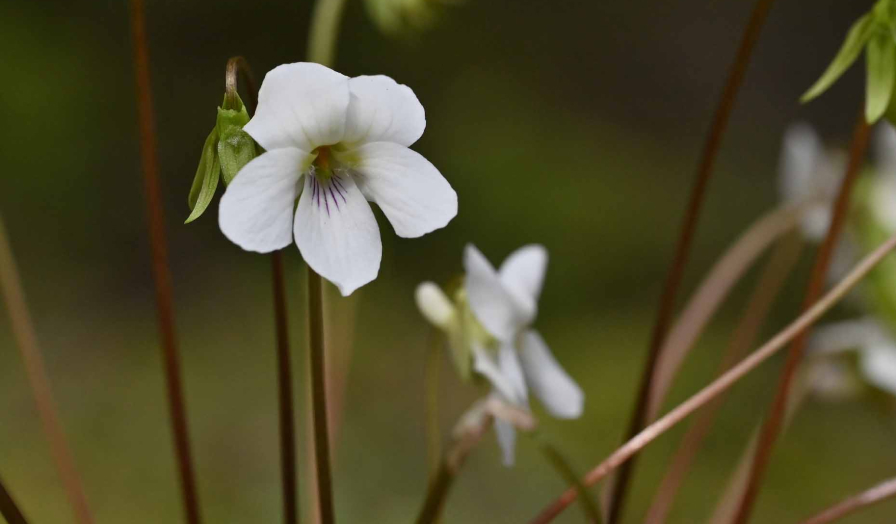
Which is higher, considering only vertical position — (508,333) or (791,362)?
(508,333)

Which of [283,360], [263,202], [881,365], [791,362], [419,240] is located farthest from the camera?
[419,240]

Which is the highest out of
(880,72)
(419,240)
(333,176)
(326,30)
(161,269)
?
(419,240)

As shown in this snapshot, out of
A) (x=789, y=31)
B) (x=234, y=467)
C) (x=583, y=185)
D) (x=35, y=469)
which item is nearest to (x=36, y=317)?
(x=35, y=469)

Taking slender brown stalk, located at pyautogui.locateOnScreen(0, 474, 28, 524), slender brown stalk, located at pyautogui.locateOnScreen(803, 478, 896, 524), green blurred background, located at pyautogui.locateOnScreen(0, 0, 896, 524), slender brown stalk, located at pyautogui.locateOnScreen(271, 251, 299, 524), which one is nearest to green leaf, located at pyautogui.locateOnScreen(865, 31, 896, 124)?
slender brown stalk, located at pyautogui.locateOnScreen(803, 478, 896, 524)

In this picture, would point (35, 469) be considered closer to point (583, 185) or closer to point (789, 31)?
point (583, 185)

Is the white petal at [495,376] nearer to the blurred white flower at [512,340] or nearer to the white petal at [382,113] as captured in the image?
the blurred white flower at [512,340]

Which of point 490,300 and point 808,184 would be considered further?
point 808,184

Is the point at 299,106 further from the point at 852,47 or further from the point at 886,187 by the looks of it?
the point at 886,187

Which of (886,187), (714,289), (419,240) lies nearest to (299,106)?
(714,289)
